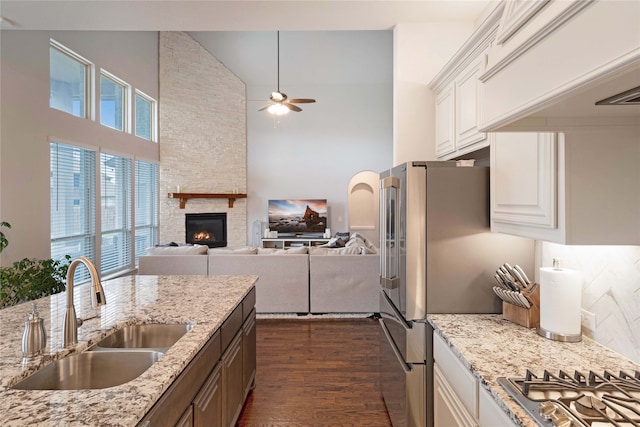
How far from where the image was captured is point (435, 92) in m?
2.92

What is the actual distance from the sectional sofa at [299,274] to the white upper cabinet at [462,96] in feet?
7.17

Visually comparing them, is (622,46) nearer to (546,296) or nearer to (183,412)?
(546,296)

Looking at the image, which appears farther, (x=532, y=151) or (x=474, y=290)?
(x=474, y=290)

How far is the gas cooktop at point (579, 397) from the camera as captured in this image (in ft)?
3.18

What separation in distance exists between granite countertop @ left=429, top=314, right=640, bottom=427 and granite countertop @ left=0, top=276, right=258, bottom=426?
110cm

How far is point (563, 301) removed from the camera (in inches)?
61.9

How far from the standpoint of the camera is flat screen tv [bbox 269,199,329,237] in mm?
8438

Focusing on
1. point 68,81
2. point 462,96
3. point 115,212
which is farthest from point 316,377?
point 68,81

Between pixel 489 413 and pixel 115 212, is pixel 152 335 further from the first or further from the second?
pixel 115 212

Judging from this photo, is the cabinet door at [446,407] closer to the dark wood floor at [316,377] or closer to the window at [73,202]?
the dark wood floor at [316,377]

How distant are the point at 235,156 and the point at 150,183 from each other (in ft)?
6.43

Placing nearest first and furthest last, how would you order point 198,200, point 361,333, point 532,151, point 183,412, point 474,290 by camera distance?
point 183,412 < point 532,151 < point 474,290 < point 361,333 < point 198,200

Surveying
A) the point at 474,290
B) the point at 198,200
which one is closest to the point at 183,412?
the point at 474,290

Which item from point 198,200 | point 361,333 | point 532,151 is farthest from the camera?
point 198,200
